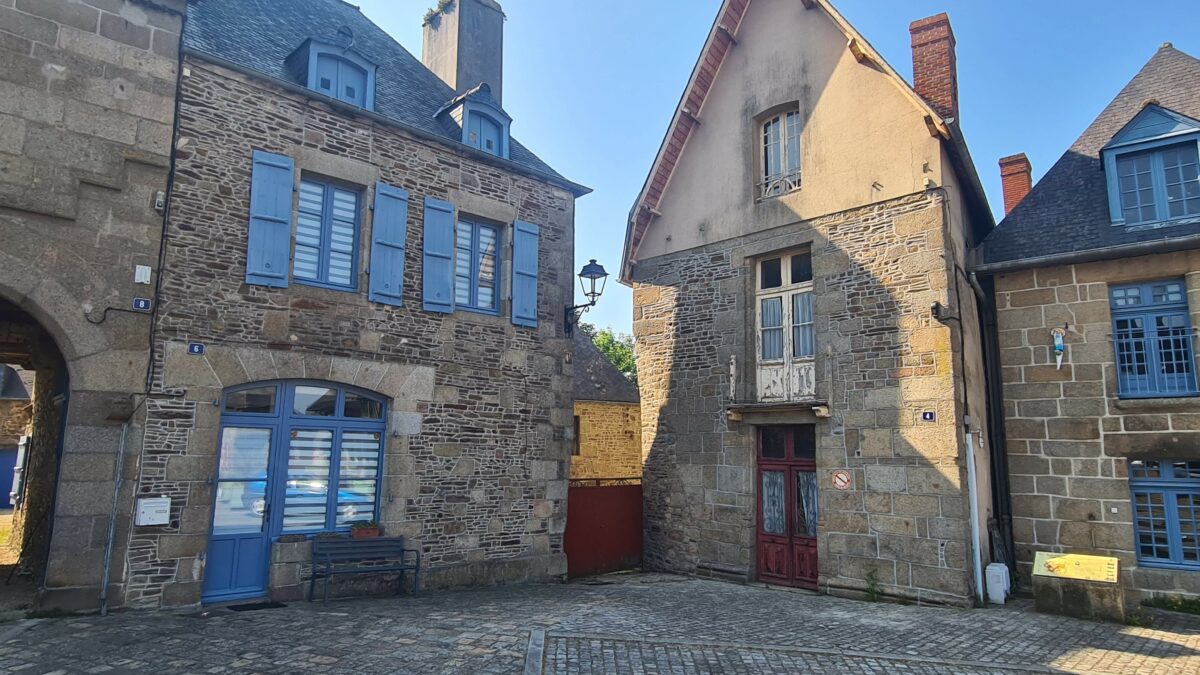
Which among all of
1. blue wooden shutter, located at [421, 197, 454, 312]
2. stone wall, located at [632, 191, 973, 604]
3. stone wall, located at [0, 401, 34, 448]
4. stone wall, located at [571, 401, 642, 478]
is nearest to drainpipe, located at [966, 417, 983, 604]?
stone wall, located at [632, 191, 973, 604]

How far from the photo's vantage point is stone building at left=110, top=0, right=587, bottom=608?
727 cm

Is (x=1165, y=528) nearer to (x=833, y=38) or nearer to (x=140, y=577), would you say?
(x=833, y=38)

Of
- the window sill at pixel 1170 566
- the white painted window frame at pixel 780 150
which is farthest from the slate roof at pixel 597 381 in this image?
the window sill at pixel 1170 566

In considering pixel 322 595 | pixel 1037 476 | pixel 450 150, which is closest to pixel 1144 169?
pixel 1037 476

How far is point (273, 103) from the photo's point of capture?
26.4ft

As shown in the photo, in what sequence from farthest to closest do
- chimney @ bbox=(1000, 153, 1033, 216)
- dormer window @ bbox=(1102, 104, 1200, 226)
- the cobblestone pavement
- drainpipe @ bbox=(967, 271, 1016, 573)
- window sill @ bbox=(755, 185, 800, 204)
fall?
chimney @ bbox=(1000, 153, 1033, 216) < window sill @ bbox=(755, 185, 800, 204) < drainpipe @ bbox=(967, 271, 1016, 573) < dormer window @ bbox=(1102, 104, 1200, 226) < the cobblestone pavement

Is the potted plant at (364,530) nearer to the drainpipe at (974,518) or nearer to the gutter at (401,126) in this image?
the gutter at (401,126)

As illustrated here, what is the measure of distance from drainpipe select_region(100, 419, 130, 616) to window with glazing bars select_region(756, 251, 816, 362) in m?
7.68

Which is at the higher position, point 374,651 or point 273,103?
point 273,103

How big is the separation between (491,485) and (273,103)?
507 centimetres

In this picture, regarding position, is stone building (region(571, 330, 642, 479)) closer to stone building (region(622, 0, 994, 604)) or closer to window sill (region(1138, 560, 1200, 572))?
stone building (region(622, 0, 994, 604))

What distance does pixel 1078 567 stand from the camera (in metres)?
7.77

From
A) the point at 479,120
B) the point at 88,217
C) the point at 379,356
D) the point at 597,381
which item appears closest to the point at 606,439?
the point at 597,381

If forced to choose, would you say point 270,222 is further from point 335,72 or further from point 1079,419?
point 1079,419
